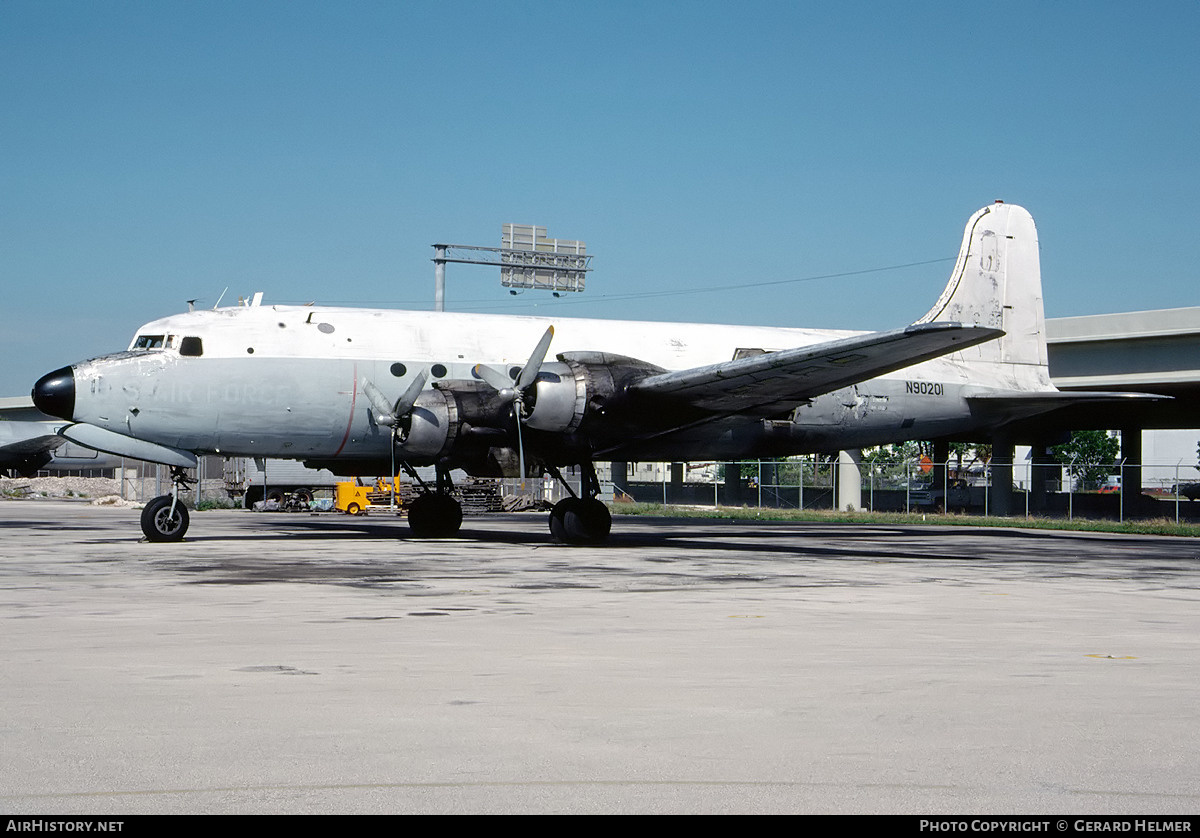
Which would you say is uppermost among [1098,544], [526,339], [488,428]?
[526,339]

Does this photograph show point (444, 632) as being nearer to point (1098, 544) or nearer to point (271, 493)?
point (1098, 544)

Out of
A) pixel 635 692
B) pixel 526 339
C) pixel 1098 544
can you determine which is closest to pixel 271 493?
pixel 526 339

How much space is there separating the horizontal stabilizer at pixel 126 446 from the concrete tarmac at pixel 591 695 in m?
6.57

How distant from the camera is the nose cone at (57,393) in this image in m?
20.6

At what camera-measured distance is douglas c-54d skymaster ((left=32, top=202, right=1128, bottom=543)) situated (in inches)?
824

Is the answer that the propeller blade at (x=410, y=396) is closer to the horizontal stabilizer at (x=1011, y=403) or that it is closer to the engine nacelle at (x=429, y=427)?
the engine nacelle at (x=429, y=427)

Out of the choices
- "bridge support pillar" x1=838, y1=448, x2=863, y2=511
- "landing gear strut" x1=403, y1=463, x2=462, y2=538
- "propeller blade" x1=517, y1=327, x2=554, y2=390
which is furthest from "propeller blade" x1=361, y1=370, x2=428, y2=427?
"bridge support pillar" x1=838, y1=448, x2=863, y2=511

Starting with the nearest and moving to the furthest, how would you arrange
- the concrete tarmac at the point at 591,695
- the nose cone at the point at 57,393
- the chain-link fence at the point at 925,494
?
the concrete tarmac at the point at 591,695 < the nose cone at the point at 57,393 < the chain-link fence at the point at 925,494

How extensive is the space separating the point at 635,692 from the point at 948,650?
10.3 feet

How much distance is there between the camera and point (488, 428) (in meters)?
21.5

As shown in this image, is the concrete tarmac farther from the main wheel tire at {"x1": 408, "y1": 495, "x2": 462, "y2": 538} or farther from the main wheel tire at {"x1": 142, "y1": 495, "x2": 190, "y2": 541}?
the main wheel tire at {"x1": 408, "y1": 495, "x2": 462, "y2": 538}

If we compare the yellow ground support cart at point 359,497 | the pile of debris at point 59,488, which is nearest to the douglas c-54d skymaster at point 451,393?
the yellow ground support cart at point 359,497

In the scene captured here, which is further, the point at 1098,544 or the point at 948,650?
the point at 1098,544

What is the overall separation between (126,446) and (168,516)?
5.05 feet
